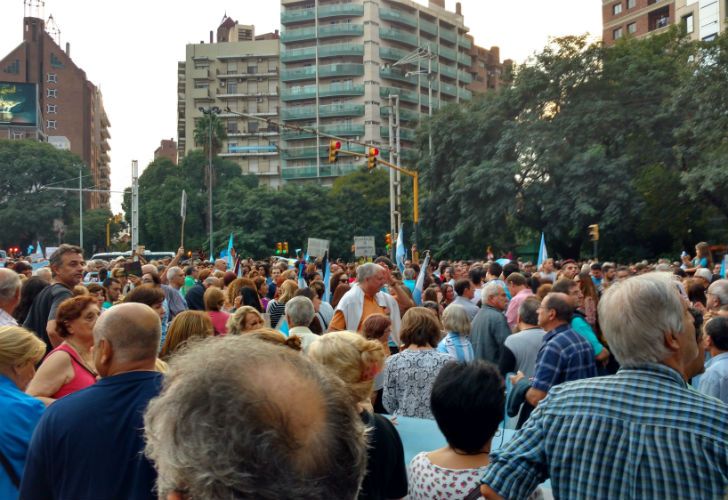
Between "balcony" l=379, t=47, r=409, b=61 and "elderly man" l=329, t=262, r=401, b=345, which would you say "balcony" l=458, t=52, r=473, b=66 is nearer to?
"balcony" l=379, t=47, r=409, b=61

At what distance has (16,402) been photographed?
4.05 metres

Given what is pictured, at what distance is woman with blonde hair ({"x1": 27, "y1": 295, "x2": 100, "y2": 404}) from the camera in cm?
465

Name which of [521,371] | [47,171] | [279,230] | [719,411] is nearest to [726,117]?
[521,371]

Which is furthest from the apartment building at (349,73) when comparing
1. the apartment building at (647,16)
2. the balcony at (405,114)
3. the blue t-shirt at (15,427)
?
the blue t-shirt at (15,427)

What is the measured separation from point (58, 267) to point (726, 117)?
1229 inches

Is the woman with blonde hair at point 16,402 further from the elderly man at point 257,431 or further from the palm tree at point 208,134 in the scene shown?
the palm tree at point 208,134

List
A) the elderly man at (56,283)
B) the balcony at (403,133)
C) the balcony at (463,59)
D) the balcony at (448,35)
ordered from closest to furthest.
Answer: the elderly man at (56,283), the balcony at (403,133), the balcony at (448,35), the balcony at (463,59)

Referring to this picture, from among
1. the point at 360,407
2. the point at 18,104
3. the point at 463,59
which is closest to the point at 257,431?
the point at 360,407

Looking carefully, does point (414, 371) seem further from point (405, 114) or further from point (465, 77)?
point (465, 77)

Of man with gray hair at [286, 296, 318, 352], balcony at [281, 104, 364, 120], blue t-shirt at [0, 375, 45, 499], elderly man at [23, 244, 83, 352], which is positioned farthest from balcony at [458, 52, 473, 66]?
blue t-shirt at [0, 375, 45, 499]

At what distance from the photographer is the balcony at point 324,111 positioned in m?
103

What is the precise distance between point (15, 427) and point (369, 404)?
1.62 meters

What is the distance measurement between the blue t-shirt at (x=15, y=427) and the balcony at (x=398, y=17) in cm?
10418

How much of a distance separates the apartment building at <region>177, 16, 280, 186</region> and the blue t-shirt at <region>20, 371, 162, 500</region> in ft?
355
